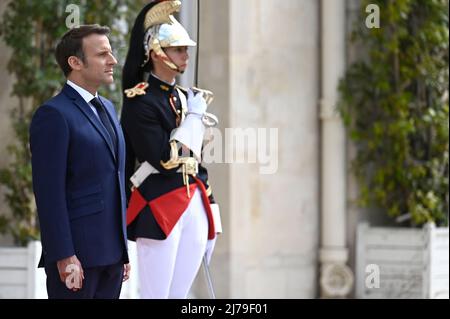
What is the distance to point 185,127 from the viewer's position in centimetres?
404

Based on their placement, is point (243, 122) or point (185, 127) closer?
point (185, 127)

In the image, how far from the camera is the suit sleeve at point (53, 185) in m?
3.30

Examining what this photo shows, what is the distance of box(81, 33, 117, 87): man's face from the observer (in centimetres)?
346

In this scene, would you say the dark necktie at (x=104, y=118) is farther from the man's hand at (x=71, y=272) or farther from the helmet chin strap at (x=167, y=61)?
the helmet chin strap at (x=167, y=61)

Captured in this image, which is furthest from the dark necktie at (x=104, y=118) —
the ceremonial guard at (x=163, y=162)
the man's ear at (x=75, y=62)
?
the ceremonial guard at (x=163, y=162)

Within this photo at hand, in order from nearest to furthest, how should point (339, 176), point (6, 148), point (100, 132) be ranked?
1. point (100, 132)
2. point (6, 148)
3. point (339, 176)

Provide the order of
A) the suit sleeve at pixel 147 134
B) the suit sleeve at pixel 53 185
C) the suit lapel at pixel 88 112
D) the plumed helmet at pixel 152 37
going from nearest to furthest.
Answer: the suit sleeve at pixel 53 185
the suit lapel at pixel 88 112
the plumed helmet at pixel 152 37
the suit sleeve at pixel 147 134

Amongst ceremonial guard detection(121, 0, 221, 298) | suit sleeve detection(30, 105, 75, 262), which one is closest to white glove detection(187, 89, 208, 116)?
ceremonial guard detection(121, 0, 221, 298)

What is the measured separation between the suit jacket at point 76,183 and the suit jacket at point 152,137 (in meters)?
0.62

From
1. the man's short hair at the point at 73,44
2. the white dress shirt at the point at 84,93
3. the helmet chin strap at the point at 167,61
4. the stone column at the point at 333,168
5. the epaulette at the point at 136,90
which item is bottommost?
the stone column at the point at 333,168

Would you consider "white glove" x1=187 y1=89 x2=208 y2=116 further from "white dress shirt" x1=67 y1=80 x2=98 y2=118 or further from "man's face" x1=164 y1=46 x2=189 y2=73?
"white dress shirt" x1=67 y1=80 x2=98 y2=118
